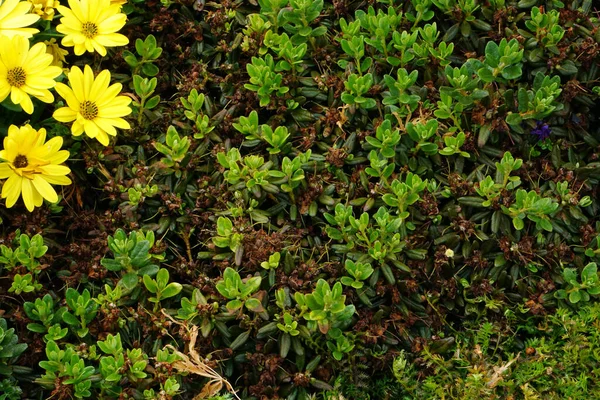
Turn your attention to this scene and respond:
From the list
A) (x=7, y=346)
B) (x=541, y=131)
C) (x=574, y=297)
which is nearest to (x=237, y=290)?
(x=7, y=346)

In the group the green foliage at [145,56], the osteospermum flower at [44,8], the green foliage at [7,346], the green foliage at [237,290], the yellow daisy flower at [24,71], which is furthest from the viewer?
the green foliage at [145,56]

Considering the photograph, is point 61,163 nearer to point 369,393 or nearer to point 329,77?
point 329,77

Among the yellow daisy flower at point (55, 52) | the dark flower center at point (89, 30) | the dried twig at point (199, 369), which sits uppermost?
→ the dark flower center at point (89, 30)

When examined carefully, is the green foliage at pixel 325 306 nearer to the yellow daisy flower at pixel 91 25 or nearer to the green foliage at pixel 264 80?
the green foliage at pixel 264 80

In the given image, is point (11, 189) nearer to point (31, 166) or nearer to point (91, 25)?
point (31, 166)

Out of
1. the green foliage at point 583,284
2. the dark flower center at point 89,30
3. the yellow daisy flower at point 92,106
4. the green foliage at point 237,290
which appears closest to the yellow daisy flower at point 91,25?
the dark flower center at point 89,30

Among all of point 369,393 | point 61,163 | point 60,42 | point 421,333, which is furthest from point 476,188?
point 60,42

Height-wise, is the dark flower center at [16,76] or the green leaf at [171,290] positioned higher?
the dark flower center at [16,76]

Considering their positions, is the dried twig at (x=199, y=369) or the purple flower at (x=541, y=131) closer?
the dried twig at (x=199, y=369)
